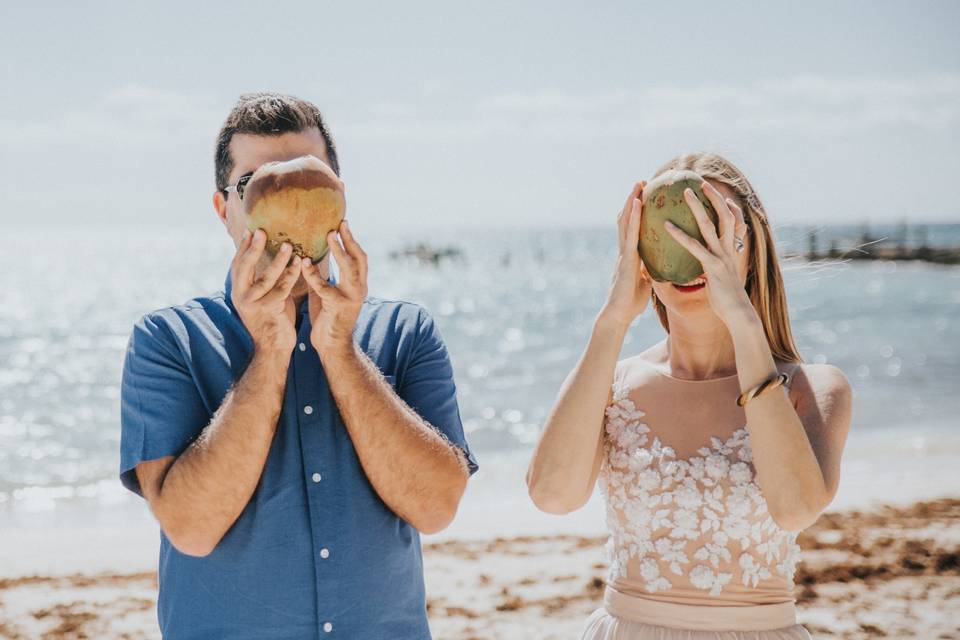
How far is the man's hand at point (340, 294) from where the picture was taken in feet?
7.20

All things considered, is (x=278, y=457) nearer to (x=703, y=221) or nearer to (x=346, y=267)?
(x=346, y=267)

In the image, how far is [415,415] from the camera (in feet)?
7.69

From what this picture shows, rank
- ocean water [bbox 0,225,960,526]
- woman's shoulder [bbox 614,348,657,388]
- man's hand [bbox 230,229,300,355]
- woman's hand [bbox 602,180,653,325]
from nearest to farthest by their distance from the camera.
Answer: man's hand [bbox 230,229,300,355] < woman's hand [bbox 602,180,653,325] < woman's shoulder [bbox 614,348,657,388] < ocean water [bbox 0,225,960,526]

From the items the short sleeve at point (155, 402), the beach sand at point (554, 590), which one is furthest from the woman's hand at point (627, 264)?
the beach sand at point (554, 590)

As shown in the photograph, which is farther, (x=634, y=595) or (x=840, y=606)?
(x=840, y=606)

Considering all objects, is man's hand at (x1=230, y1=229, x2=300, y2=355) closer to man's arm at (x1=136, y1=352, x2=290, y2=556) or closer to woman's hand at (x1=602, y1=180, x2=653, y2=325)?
man's arm at (x1=136, y1=352, x2=290, y2=556)

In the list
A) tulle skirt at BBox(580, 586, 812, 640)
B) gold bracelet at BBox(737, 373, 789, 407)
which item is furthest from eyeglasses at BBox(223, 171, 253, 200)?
tulle skirt at BBox(580, 586, 812, 640)

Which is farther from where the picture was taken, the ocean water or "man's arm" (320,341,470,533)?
the ocean water

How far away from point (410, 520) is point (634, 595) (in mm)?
709

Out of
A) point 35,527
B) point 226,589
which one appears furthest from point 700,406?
point 35,527

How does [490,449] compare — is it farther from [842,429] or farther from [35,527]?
[842,429]

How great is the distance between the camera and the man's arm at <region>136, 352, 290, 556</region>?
2145mm

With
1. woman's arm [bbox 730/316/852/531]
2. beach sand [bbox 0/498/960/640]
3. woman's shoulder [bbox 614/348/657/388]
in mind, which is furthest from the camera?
beach sand [bbox 0/498/960/640]

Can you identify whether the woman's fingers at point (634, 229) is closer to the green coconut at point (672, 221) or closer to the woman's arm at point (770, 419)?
the green coconut at point (672, 221)
